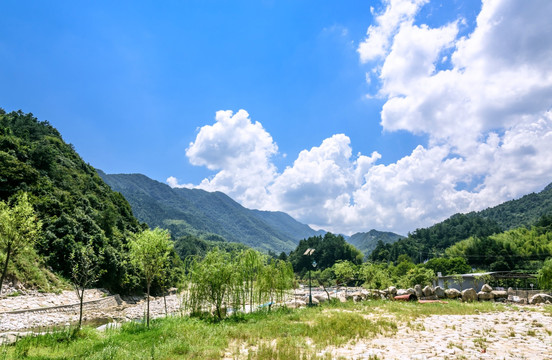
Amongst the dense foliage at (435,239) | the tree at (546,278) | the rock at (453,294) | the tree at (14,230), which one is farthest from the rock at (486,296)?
the dense foliage at (435,239)

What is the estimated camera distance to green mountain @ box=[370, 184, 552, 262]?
116375 millimetres

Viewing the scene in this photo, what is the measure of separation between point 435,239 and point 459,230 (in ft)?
32.6

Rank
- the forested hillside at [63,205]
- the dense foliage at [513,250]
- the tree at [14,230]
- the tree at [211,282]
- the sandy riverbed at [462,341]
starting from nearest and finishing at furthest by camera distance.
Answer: the sandy riverbed at [462,341]
the tree at [211,282]
the tree at [14,230]
the forested hillside at [63,205]
the dense foliage at [513,250]

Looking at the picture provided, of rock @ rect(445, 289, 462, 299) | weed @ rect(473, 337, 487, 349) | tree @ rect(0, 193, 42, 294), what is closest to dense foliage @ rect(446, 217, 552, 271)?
rock @ rect(445, 289, 462, 299)

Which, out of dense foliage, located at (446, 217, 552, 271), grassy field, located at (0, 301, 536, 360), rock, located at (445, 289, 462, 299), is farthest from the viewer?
dense foliage, located at (446, 217, 552, 271)

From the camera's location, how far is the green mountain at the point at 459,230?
116375 mm

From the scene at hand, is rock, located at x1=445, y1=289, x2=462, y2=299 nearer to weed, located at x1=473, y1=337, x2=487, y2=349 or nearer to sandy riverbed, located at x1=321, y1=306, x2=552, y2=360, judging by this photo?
sandy riverbed, located at x1=321, y1=306, x2=552, y2=360

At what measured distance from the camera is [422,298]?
24.7 metres

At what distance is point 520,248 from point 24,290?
99364 mm

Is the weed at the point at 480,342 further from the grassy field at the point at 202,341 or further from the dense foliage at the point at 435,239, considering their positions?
the dense foliage at the point at 435,239

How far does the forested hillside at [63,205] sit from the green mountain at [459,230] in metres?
98.0

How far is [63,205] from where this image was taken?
142 feet

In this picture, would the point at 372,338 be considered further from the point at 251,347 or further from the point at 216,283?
the point at 216,283

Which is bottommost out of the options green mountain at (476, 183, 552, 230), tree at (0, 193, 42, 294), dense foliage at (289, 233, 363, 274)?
dense foliage at (289, 233, 363, 274)
